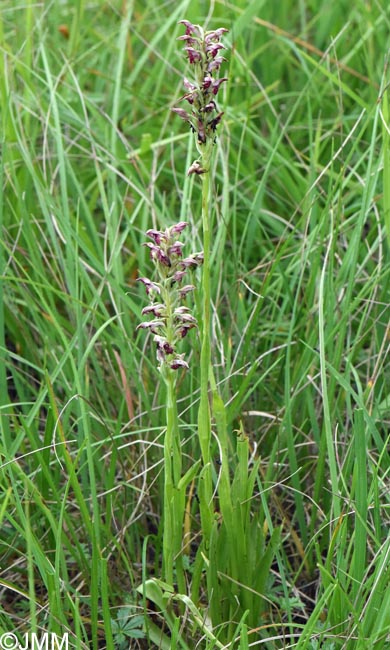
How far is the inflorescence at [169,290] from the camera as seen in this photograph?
171cm

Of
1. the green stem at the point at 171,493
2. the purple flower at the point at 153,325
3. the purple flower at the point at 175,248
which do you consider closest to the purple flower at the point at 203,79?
the purple flower at the point at 175,248

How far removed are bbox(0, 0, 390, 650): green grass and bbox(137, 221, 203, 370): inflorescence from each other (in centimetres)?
20

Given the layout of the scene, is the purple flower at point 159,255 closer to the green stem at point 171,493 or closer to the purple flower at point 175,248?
the purple flower at point 175,248

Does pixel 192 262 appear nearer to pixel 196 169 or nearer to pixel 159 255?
pixel 159 255

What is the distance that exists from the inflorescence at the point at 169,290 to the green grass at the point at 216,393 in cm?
→ 20

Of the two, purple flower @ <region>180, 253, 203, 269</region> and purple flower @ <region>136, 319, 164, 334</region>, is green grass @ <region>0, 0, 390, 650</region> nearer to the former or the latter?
purple flower @ <region>136, 319, 164, 334</region>

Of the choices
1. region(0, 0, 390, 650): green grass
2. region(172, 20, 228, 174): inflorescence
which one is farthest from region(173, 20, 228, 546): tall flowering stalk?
region(0, 0, 390, 650): green grass

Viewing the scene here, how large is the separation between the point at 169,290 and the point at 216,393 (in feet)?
0.81

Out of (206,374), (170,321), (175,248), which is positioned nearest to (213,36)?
(175,248)

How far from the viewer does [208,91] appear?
5.58 feet

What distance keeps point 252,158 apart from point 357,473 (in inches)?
60.4

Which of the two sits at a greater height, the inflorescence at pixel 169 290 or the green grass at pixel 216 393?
the inflorescence at pixel 169 290

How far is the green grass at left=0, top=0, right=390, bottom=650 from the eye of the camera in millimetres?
1911

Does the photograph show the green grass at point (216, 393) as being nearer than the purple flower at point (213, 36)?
No
